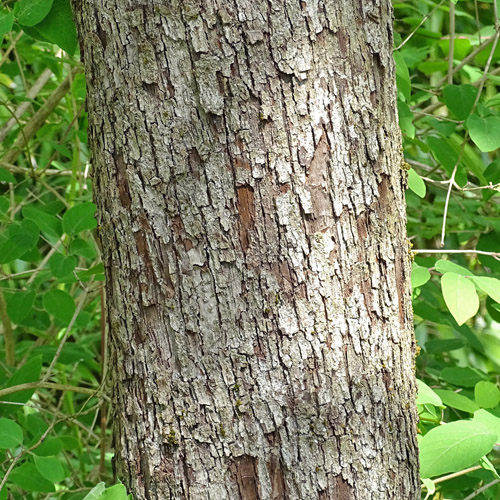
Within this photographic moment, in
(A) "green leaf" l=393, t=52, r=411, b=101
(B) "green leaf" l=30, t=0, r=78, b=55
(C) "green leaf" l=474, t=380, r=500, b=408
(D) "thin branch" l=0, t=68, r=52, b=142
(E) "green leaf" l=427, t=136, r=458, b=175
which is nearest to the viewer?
(B) "green leaf" l=30, t=0, r=78, b=55

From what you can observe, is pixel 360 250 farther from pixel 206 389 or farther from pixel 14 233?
pixel 14 233

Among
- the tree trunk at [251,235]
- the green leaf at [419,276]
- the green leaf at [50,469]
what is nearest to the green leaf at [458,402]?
the green leaf at [419,276]

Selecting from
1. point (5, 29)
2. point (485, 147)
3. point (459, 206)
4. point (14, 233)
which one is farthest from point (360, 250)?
Answer: point (459, 206)

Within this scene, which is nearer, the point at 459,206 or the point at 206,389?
the point at 206,389

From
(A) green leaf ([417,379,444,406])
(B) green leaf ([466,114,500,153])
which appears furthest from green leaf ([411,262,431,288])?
(B) green leaf ([466,114,500,153])

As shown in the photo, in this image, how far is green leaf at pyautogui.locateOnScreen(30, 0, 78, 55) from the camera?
43.6 inches

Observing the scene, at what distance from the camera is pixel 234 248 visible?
2.91 ft

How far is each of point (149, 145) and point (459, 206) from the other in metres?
1.23

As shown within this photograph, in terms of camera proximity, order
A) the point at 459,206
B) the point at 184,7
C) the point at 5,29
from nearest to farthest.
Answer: the point at 184,7
the point at 5,29
the point at 459,206

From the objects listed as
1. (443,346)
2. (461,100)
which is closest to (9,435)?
(461,100)

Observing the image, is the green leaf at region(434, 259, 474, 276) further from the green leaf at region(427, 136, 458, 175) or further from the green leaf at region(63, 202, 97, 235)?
the green leaf at region(63, 202, 97, 235)

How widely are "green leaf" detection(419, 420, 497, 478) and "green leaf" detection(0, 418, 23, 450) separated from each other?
626mm

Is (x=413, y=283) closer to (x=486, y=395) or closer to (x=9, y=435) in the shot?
(x=486, y=395)

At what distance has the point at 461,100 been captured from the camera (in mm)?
1452
